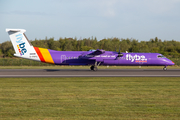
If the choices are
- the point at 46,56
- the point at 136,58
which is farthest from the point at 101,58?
the point at 46,56

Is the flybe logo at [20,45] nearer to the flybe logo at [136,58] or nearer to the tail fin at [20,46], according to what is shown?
the tail fin at [20,46]

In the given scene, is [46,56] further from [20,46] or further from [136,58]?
[136,58]

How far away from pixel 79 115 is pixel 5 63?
50197 millimetres

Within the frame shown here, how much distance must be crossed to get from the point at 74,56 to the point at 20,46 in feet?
29.1

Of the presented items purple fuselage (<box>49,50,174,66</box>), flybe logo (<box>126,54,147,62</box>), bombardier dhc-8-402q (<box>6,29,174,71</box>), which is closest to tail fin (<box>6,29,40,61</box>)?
bombardier dhc-8-402q (<box>6,29,174,71</box>)

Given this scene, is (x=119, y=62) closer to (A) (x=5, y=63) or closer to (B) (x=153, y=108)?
(B) (x=153, y=108)

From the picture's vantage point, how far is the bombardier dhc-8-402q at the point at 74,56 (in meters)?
32.4

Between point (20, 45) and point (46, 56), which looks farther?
point (20, 45)

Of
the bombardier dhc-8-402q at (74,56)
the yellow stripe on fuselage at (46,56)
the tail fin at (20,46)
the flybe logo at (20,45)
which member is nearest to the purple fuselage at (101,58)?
the bombardier dhc-8-402q at (74,56)

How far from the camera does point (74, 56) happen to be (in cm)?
Answer: 3306

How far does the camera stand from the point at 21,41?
32.7m

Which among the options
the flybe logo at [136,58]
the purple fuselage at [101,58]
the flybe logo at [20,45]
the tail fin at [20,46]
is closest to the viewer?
the tail fin at [20,46]

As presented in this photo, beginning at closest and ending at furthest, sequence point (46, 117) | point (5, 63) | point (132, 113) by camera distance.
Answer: point (46, 117) < point (132, 113) < point (5, 63)

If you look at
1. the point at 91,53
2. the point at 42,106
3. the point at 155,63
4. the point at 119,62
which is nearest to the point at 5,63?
the point at 91,53
